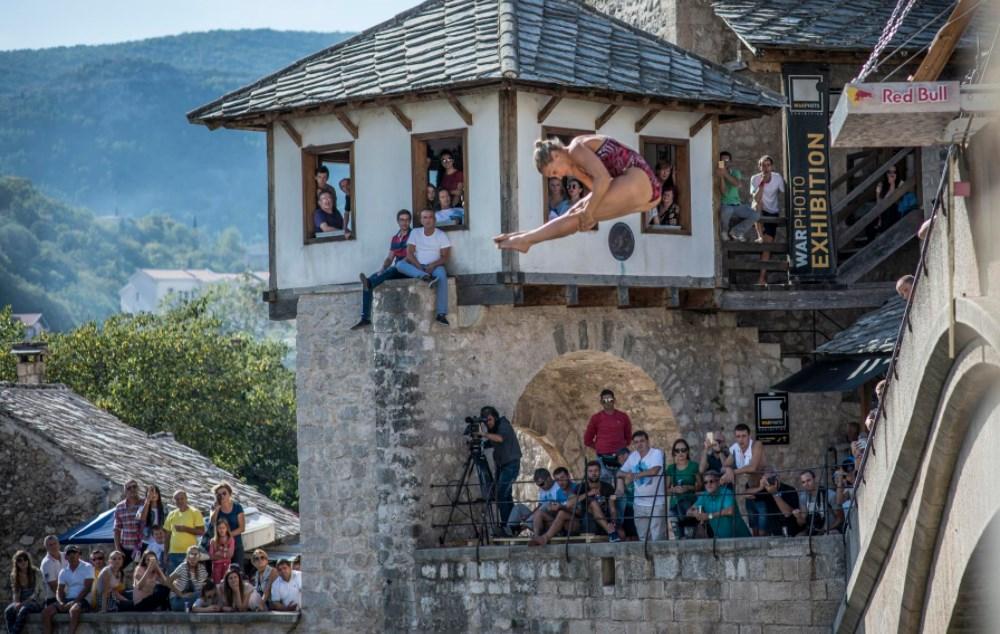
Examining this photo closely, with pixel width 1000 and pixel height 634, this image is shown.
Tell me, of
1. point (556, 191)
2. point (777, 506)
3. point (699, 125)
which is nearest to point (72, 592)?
point (556, 191)

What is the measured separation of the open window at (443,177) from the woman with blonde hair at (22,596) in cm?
706

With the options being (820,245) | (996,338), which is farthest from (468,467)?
(996,338)

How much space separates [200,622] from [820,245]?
8.75 meters

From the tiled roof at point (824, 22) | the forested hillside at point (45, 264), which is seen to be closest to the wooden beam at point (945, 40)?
the tiled roof at point (824, 22)

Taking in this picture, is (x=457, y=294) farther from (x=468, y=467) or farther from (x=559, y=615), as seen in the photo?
(x=559, y=615)

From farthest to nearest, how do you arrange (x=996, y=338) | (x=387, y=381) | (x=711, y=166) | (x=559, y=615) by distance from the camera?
(x=711, y=166), (x=387, y=381), (x=559, y=615), (x=996, y=338)

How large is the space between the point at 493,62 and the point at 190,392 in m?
26.8

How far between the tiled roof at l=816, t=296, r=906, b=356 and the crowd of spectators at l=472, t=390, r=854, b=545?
2231 mm

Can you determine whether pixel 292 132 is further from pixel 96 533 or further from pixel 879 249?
pixel 879 249

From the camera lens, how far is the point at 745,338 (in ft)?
88.9

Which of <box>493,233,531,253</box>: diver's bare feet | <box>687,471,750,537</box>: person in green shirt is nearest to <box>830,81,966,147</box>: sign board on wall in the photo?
<box>493,233,531,253</box>: diver's bare feet

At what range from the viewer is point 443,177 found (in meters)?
24.6

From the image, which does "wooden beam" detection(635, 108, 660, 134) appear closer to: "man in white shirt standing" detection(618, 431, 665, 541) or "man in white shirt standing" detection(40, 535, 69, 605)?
"man in white shirt standing" detection(618, 431, 665, 541)

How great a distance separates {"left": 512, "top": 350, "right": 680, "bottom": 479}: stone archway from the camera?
86.7 feet
